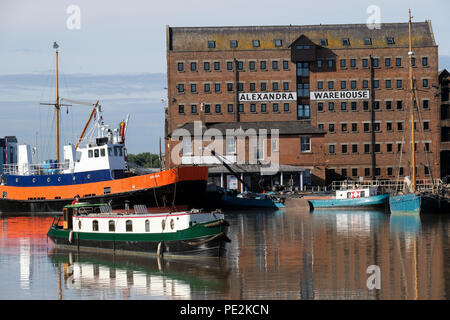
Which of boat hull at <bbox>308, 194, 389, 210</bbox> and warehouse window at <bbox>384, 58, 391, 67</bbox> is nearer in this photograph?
boat hull at <bbox>308, 194, 389, 210</bbox>

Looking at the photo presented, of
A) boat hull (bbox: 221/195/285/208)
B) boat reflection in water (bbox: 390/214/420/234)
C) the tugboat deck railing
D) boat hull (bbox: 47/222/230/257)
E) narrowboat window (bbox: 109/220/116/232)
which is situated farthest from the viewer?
boat hull (bbox: 221/195/285/208)

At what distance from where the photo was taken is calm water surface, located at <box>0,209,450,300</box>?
27.5 meters

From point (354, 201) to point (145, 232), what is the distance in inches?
1522

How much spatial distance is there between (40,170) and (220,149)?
2637 centimetres

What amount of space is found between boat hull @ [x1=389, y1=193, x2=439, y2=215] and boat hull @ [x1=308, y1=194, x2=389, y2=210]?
6.77 m

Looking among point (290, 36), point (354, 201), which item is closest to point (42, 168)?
point (354, 201)

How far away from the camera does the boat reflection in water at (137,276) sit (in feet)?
91.5

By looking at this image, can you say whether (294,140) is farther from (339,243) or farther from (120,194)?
(339,243)

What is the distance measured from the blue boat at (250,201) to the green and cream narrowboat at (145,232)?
33.9 m

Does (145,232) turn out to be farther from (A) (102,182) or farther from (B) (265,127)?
(B) (265,127)

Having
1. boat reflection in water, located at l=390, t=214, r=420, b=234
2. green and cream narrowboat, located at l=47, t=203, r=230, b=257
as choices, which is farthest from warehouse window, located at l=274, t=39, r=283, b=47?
green and cream narrowboat, located at l=47, t=203, r=230, b=257

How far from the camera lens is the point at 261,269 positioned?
32281 mm

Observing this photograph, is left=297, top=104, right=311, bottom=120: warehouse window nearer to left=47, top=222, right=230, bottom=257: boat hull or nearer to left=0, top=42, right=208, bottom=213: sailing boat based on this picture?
left=0, top=42, right=208, bottom=213: sailing boat

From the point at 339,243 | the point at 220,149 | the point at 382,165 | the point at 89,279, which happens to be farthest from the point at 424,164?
the point at 89,279
